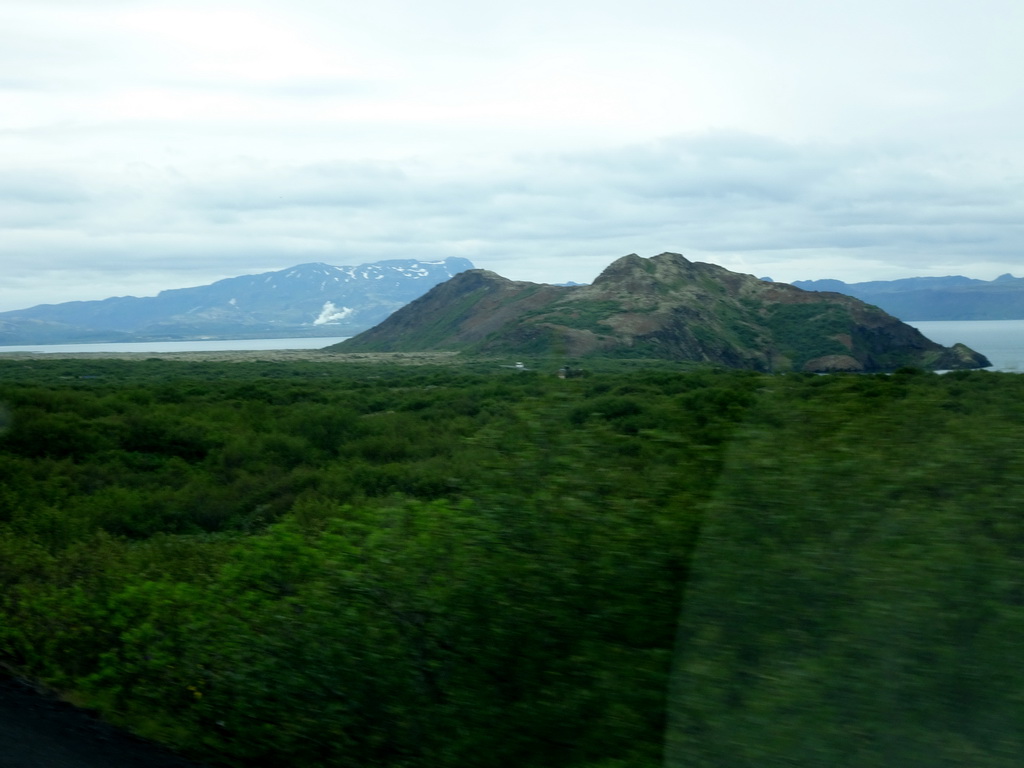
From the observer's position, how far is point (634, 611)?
5.13 meters

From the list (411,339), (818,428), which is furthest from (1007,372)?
(411,339)

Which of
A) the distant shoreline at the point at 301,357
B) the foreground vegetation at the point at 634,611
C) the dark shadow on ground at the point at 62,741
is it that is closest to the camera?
the foreground vegetation at the point at 634,611

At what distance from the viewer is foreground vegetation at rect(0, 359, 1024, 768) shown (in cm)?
413

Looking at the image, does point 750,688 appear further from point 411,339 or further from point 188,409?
point 411,339

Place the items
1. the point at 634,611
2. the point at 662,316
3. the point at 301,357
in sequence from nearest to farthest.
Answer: the point at 634,611 < the point at 662,316 < the point at 301,357

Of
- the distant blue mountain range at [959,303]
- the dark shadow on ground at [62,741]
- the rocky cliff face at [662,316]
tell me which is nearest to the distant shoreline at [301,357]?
the rocky cliff face at [662,316]

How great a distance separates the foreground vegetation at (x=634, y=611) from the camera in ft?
13.5

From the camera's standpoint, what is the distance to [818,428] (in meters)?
5.41

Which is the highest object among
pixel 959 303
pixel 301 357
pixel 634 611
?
pixel 959 303

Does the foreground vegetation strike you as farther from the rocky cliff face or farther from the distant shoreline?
the distant shoreline

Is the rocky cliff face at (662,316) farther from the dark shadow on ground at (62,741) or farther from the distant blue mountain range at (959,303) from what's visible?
the dark shadow on ground at (62,741)

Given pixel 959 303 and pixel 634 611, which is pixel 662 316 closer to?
pixel 959 303

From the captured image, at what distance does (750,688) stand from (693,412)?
2.98m

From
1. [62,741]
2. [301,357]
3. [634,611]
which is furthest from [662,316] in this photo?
[634,611]
